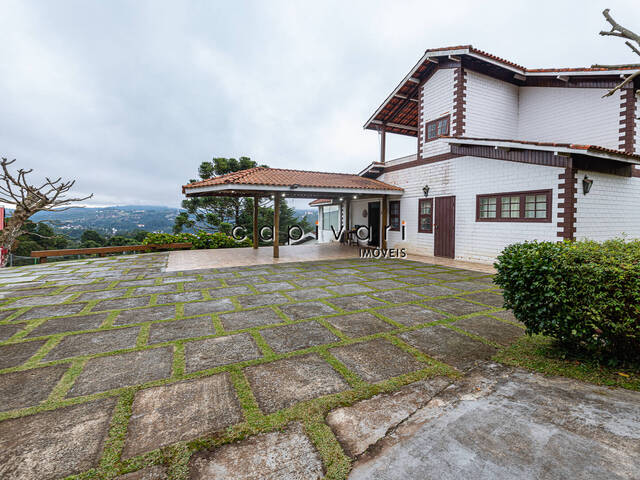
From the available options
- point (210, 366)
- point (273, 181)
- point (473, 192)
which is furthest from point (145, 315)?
point (473, 192)

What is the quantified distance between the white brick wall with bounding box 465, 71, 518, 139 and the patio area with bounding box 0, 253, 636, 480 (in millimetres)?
7836

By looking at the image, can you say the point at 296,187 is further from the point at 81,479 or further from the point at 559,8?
the point at 559,8

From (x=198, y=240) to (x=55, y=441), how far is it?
1268 cm

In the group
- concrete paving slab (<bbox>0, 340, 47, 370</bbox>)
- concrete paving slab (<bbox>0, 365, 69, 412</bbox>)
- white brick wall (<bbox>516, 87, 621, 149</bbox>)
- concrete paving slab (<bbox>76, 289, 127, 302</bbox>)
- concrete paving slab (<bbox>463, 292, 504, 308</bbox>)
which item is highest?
white brick wall (<bbox>516, 87, 621, 149</bbox>)

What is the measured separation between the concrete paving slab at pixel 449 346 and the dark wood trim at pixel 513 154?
6589 millimetres

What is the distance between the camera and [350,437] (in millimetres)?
1720

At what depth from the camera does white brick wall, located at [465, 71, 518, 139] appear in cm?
1054

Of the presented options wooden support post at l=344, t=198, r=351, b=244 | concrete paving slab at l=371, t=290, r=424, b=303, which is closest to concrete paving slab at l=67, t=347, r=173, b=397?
concrete paving slab at l=371, t=290, r=424, b=303

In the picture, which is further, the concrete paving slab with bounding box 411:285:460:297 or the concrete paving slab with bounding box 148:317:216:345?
the concrete paving slab with bounding box 411:285:460:297

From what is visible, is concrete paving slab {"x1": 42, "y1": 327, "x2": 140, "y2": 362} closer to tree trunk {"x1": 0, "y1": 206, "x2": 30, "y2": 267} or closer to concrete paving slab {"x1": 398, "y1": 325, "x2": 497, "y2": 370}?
concrete paving slab {"x1": 398, "y1": 325, "x2": 497, "y2": 370}

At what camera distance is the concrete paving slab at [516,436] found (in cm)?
146

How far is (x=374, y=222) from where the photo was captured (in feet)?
48.3

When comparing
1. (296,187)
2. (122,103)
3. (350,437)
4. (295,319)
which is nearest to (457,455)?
(350,437)

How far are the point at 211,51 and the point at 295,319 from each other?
2369 cm
